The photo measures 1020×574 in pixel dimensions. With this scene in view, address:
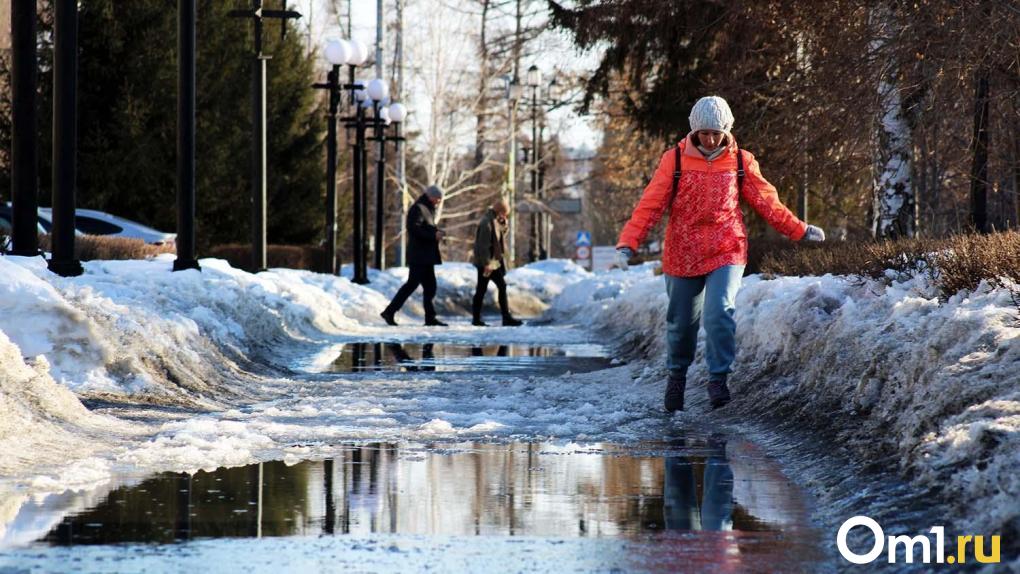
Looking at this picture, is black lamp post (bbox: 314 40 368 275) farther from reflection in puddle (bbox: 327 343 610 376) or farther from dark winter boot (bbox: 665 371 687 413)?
dark winter boot (bbox: 665 371 687 413)

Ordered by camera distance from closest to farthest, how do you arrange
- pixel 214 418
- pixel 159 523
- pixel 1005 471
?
pixel 1005 471 → pixel 159 523 → pixel 214 418

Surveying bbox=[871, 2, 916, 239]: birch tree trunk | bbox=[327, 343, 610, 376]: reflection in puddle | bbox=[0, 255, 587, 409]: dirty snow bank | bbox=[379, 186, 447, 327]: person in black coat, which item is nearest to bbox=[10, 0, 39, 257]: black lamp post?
bbox=[0, 255, 587, 409]: dirty snow bank

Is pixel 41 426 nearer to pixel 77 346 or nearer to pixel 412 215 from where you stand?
pixel 77 346

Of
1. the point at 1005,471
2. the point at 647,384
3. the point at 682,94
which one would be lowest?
the point at 647,384

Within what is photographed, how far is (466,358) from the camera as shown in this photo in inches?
621

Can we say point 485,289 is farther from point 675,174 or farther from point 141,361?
point 675,174

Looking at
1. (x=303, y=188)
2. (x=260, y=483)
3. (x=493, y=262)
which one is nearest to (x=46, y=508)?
(x=260, y=483)

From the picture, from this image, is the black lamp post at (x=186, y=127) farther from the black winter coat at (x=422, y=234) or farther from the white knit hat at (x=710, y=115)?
the white knit hat at (x=710, y=115)

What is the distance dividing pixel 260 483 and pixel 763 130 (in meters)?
15.2

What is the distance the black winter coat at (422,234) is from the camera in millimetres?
22309

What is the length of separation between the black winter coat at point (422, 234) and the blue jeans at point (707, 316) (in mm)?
12300

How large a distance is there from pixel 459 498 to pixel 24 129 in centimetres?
915

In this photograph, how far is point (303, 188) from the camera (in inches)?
1790

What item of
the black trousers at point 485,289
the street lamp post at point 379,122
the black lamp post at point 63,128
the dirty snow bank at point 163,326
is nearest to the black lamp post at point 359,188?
the street lamp post at point 379,122
